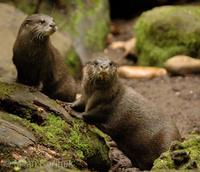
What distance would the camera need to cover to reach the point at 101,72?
267 inches

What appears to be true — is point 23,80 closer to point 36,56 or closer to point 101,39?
point 36,56

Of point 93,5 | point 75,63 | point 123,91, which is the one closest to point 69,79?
point 123,91

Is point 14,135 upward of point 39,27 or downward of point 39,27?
downward

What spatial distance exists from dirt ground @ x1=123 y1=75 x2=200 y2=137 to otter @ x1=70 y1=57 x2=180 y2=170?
1.40 m

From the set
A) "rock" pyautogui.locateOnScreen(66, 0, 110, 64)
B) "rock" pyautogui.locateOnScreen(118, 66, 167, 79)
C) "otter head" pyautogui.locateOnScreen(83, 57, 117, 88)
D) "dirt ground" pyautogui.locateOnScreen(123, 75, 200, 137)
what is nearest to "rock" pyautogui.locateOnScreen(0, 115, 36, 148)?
"otter head" pyautogui.locateOnScreen(83, 57, 117, 88)

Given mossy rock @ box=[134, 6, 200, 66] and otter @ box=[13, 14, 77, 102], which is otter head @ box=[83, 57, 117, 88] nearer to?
otter @ box=[13, 14, 77, 102]

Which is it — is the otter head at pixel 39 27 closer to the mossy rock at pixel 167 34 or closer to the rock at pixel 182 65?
the rock at pixel 182 65

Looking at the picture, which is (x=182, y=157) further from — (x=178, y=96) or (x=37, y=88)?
(x=178, y=96)

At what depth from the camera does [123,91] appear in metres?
7.32

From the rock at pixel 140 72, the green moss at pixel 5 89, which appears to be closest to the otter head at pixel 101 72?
the green moss at pixel 5 89

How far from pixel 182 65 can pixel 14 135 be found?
6.05m

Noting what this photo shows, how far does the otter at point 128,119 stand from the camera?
7113 millimetres

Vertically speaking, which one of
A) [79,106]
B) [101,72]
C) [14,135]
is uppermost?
[101,72]

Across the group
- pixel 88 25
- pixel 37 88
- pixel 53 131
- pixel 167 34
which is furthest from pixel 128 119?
pixel 88 25
